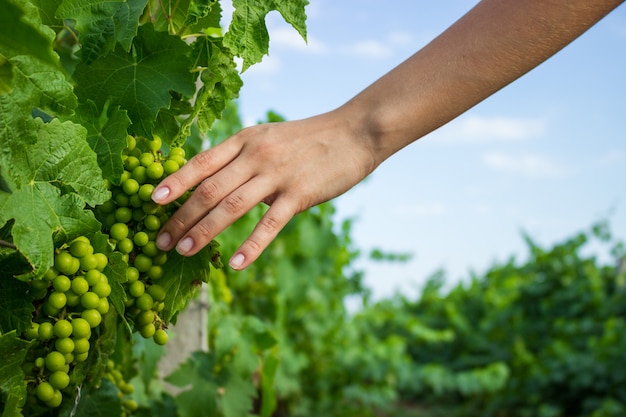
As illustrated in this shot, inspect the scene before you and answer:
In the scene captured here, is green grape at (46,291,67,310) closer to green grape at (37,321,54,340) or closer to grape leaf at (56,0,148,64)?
green grape at (37,321,54,340)

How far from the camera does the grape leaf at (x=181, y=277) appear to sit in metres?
1.36

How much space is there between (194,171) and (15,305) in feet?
1.23

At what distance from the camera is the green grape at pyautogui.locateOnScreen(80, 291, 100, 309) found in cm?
119

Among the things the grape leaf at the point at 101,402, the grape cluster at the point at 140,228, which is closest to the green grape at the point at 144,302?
the grape cluster at the point at 140,228

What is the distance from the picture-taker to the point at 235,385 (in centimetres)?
259

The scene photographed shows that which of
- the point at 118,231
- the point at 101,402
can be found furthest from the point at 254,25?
the point at 101,402

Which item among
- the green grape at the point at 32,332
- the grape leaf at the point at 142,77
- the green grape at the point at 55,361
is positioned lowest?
the green grape at the point at 55,361

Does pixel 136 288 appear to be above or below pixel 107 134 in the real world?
below

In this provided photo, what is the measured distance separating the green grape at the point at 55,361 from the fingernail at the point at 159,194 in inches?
11.5

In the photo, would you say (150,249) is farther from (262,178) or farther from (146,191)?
(262,178)

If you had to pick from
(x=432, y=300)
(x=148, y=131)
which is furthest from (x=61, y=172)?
(x=432, y=300)

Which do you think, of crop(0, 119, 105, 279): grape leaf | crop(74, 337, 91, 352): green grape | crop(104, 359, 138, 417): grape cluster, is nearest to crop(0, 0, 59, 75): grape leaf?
crop(0, 119, 105, 279): grape leaf

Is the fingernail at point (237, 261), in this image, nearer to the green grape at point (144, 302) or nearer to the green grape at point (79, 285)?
the green grape at point (144, 302)

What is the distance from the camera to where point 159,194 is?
4.22ft
